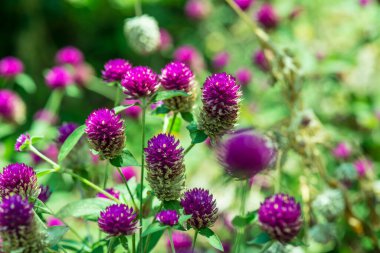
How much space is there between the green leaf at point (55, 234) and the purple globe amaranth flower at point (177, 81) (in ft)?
1.39

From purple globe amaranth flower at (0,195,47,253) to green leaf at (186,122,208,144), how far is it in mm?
394

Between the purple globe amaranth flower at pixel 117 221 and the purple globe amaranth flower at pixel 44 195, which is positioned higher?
the purple globe amaranth flower at pixel 44 195

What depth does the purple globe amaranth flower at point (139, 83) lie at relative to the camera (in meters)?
1.26

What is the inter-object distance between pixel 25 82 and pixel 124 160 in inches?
100

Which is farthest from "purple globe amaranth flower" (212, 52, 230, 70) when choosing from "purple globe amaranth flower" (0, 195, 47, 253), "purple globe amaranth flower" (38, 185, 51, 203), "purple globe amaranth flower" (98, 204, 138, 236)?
"purple globe amaranth flower" (0, 195, 47, 253)

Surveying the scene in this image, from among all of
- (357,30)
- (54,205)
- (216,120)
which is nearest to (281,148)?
(216,120)

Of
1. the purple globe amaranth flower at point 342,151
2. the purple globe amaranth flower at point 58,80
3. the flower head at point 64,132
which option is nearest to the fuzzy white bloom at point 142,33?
the flower head at point 64,132

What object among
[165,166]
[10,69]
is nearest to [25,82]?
[10,69]

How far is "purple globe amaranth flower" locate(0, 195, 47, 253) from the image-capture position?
981 mm

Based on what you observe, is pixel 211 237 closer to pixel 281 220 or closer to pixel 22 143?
pixel 281 220

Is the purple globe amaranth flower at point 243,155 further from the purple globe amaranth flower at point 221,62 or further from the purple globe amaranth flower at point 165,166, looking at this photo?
the purple globe amaranth flower at point 221,62

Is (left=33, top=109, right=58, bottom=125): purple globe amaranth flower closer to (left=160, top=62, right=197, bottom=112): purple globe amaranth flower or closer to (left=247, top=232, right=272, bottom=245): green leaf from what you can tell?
(left=160, top=62, right=197, bottom=112): purple globe amaranth flower

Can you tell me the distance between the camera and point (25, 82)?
3.58m

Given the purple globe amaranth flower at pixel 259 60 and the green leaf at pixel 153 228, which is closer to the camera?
the green leaf at pixel 153 228
